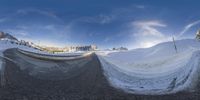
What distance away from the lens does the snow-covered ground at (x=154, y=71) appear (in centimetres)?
950

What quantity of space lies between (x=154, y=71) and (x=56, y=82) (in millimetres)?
2544

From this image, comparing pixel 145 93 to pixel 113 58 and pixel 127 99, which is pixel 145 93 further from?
pixel 113 58

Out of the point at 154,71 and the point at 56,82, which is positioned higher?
the point at 154,71

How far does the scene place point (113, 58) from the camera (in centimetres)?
1027

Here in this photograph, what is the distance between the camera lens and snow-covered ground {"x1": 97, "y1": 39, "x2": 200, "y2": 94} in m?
9.50

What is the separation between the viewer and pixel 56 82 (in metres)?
9.31

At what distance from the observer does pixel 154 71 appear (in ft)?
32.1

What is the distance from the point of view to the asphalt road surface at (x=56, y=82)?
355 inches

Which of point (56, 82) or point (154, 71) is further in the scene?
point (154, 71)

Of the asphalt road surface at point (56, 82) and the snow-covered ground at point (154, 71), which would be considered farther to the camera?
the snow-covered ground at point (154, 71)

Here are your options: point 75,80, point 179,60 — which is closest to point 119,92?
point 75,80

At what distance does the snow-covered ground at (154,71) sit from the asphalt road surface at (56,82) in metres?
0.18

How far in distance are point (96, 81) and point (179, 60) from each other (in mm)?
2289

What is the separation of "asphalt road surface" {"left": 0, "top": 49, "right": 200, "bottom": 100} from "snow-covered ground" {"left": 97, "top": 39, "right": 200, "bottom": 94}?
18cm
